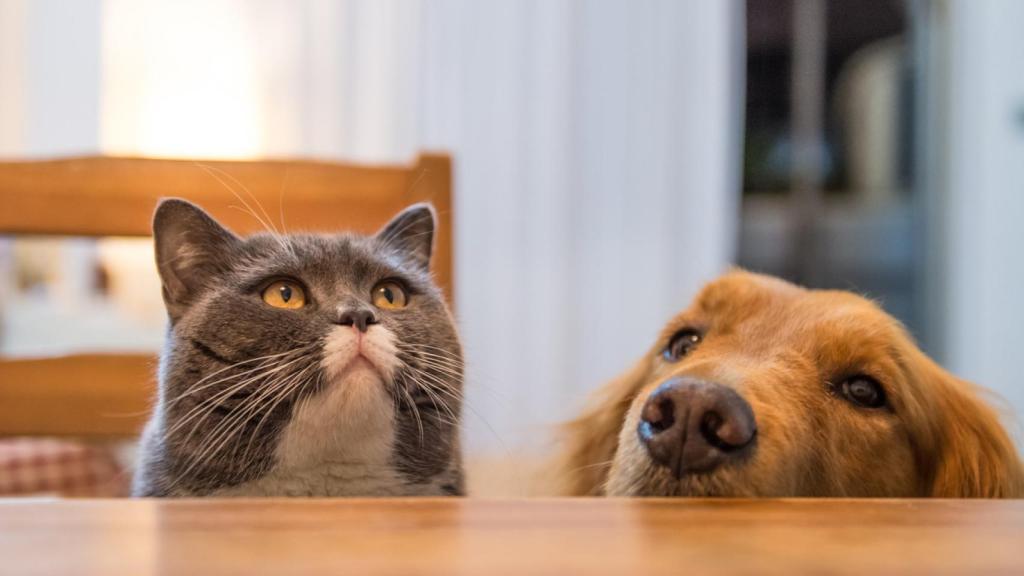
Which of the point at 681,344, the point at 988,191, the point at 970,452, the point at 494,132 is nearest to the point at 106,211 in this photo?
the point at 681,344

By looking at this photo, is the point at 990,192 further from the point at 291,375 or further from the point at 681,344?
the point at 291,375

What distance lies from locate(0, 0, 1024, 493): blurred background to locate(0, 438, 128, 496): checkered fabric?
3.48 ft

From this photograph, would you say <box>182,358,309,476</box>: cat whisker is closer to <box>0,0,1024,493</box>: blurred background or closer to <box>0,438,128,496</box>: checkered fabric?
<box>0,438,128,496</box>: checkered fabric

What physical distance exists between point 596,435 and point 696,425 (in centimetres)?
57

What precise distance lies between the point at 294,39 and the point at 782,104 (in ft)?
8.34

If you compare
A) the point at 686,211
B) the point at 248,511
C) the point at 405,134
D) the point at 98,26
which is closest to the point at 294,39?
the point at 405,134

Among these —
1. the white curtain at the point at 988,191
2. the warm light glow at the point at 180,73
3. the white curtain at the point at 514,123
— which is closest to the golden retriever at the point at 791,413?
the white curtain at the point at 514,123

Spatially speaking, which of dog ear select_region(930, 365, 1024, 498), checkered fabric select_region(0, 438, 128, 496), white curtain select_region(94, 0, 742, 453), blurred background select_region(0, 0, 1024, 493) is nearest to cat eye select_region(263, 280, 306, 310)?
dog ear select_region(930, 365, 1024, 498)

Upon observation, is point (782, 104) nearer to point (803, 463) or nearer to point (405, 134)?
point (405, 134)

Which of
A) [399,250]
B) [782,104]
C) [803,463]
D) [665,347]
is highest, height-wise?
[782,104]

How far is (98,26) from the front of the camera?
326cm

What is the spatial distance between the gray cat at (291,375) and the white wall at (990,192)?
3.48 m

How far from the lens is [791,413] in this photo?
114 cm

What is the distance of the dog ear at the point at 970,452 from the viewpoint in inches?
50.4
